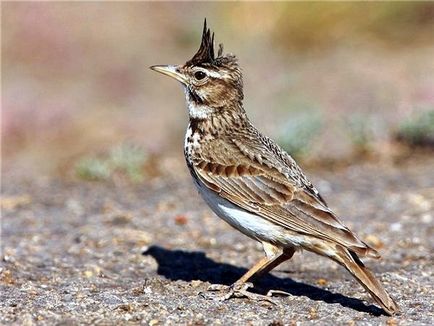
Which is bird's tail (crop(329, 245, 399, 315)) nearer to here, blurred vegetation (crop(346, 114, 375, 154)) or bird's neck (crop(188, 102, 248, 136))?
bird's neck (crop(188, 102, 248, 136))

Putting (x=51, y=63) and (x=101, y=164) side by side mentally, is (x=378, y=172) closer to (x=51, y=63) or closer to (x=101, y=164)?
(x=101, y=164)

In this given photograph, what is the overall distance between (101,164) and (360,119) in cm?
359

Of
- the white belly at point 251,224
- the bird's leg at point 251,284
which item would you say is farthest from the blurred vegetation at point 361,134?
the white belly at point 251,224

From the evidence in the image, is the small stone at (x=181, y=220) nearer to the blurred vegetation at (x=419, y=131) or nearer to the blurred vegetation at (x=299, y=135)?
the blurred vegetation at (x=299, y=135)

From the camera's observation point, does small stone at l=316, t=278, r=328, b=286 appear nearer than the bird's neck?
No

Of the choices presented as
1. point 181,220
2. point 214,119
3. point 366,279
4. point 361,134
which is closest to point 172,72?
point 214,119

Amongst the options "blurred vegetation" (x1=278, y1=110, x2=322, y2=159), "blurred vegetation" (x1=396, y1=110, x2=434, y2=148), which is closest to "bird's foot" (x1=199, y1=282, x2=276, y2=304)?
"blurred vegetation" (x1=278, y1=110, x2=322, y2=159)

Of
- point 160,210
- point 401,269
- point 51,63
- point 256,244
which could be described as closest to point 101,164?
point 160,210

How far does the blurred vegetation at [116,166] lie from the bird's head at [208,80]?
430 centimetres

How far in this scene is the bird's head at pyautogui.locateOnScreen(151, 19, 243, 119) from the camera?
7273 millimetres

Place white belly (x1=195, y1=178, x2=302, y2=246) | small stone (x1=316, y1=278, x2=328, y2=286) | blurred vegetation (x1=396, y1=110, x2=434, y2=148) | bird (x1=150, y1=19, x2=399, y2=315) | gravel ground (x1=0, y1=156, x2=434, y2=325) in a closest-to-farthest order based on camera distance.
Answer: gravel ground (x1=0, y1=156, x2=434, y2=325) < bird (x1=150, y1=19, x2=399, y2=315) < white belly (x1=195, y1=178, x2=302, y2=246) < small stone (x1=316, y1=278, x2=328, y2=286) < blurred vegetation (x1=396, y1=110, x2=434, y2=148)

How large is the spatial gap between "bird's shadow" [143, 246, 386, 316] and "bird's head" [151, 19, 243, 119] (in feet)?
4.51

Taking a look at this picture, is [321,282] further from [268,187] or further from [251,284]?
[268,187]

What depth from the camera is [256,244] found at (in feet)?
29.3
